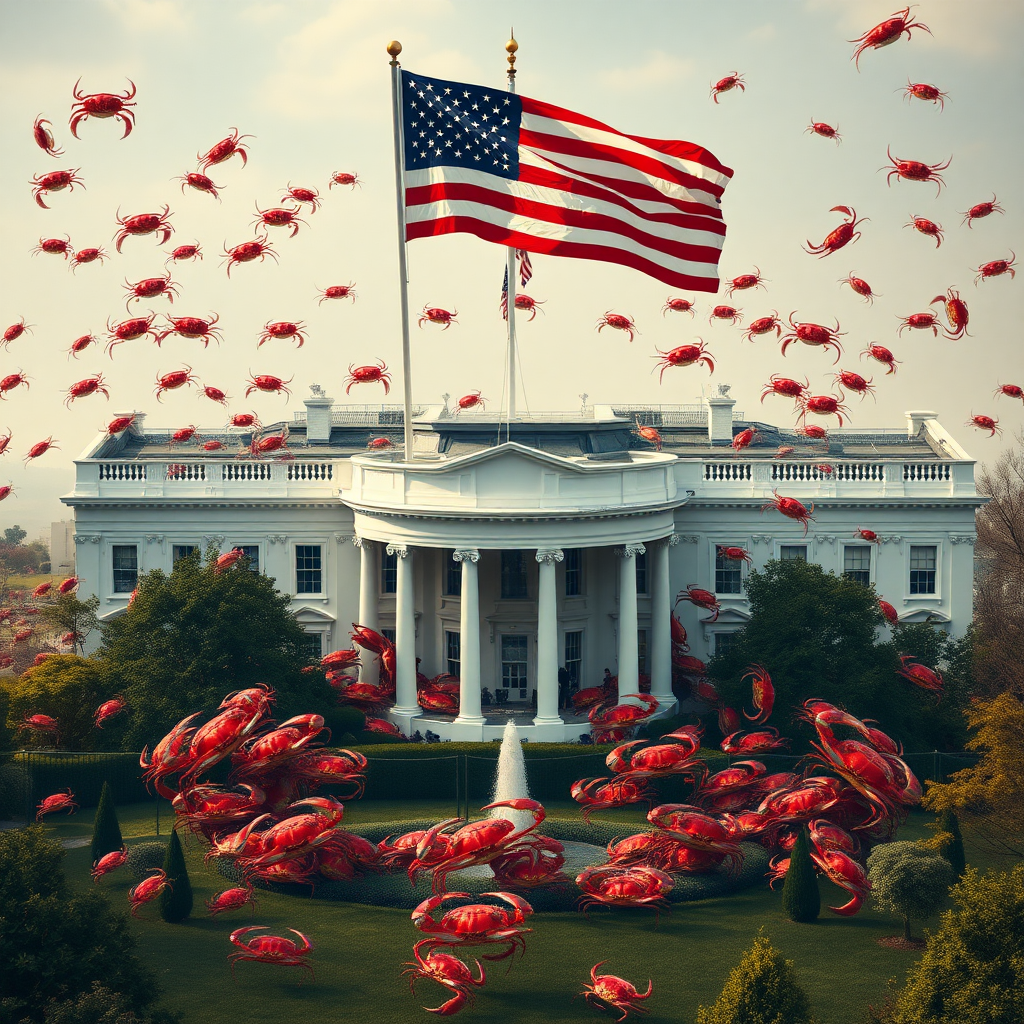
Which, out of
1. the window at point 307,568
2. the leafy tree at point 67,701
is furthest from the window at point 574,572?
the leafy tree at point 67,701

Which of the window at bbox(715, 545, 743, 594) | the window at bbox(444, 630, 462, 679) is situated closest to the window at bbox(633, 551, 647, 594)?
the window at bbox(715, 545, 743, 594)

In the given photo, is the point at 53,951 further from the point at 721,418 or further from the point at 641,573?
the point at 721,418

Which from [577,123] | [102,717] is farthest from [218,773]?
[577,123]

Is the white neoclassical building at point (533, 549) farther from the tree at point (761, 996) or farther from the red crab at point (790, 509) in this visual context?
the tree at point (761, 996)

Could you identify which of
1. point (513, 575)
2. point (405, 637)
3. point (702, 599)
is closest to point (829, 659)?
point (702, 599)

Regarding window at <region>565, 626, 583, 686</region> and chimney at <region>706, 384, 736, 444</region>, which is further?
chimney at <region>706, 384, 736, 444</region>

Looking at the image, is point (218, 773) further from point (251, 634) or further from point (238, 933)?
point (238, 933)

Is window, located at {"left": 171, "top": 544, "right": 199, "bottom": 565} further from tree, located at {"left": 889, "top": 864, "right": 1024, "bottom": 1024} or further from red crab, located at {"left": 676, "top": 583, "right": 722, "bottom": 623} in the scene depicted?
tree, located at {"left": 889, "top": 864, "right": 1024, "bottom": 1024}
